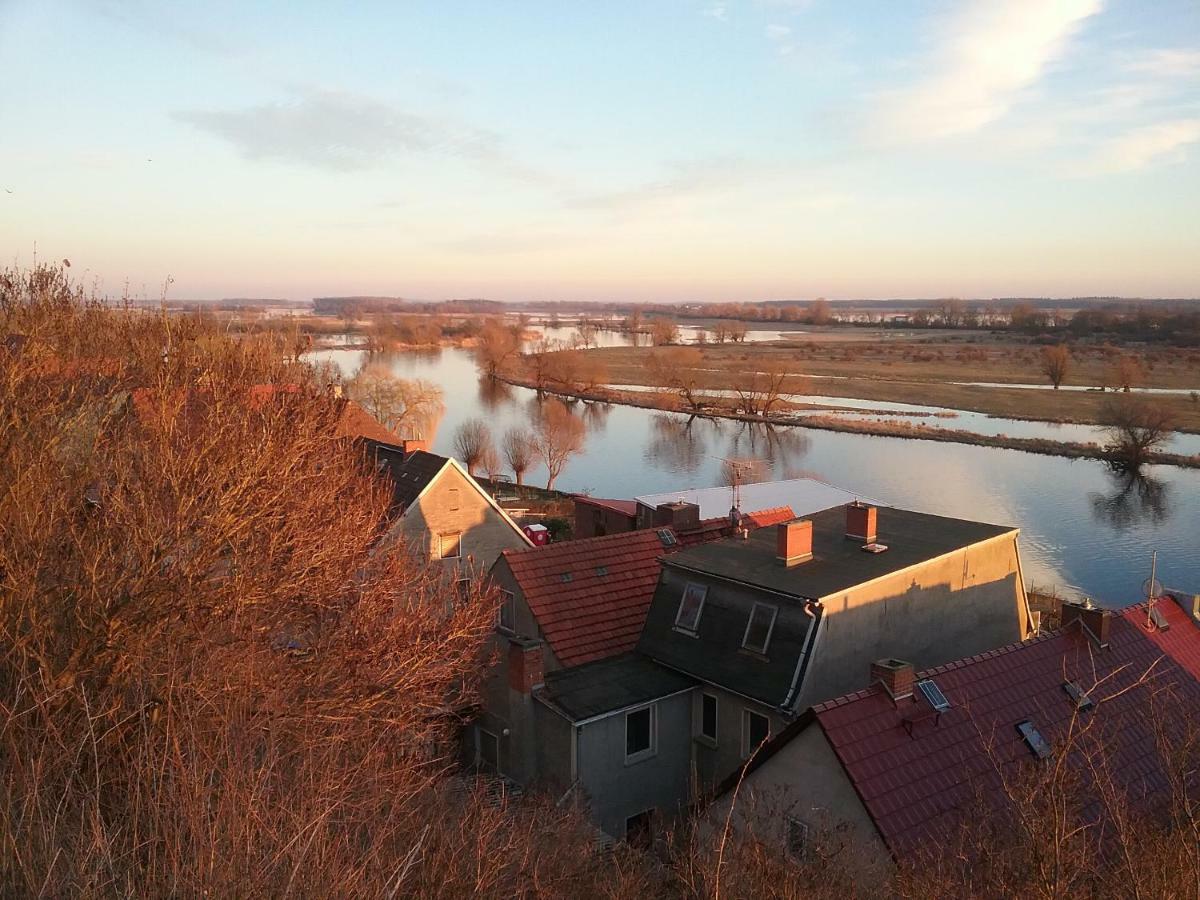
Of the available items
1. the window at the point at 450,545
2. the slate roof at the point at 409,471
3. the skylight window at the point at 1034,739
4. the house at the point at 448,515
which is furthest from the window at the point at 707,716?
the slate roof at the point at 409,471

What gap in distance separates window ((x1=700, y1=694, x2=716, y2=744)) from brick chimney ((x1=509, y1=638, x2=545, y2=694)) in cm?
232

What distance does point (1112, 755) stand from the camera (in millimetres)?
8859

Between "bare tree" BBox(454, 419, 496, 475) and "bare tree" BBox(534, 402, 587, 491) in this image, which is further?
"bare tree" BBox(454, 419, 496, 475)

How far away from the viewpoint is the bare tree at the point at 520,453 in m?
36.6

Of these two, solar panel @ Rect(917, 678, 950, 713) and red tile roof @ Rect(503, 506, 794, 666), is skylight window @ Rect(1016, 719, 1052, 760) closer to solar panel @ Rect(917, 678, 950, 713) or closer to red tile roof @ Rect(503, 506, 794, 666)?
solar panel @ Rect(917, 678, 950, 713)

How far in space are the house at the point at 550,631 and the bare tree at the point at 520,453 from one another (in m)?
22.0

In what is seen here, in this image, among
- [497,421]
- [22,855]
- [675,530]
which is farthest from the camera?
[497,421]

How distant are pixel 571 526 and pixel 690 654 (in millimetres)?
15994

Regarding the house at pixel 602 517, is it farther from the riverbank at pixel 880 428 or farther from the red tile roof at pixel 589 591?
the riverbank at pixel 880 428

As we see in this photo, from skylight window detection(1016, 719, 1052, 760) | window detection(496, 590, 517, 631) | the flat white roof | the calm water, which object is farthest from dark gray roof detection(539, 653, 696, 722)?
the calm water

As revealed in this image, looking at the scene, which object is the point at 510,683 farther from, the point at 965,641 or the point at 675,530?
the point at 965,641

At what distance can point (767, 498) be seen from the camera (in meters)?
25.2

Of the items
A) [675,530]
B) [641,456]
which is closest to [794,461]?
[641,456]

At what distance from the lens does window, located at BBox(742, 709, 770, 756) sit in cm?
1113
